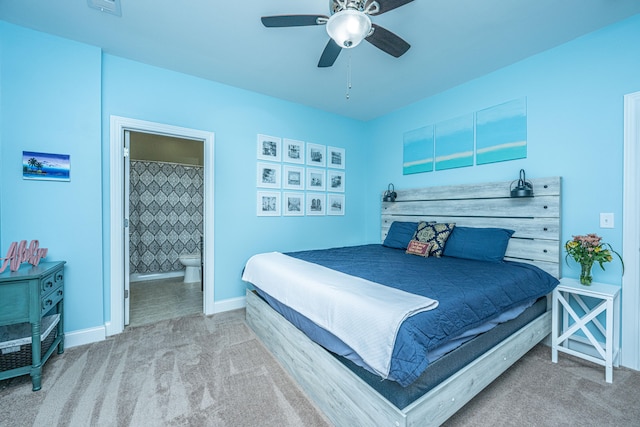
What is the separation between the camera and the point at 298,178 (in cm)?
367

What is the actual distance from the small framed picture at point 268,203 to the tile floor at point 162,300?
144cm

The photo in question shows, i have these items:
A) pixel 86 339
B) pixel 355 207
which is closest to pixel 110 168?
pixel 86 339

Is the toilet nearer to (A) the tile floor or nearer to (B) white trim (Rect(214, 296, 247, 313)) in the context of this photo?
(A) the tile floor

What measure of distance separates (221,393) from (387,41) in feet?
8.51

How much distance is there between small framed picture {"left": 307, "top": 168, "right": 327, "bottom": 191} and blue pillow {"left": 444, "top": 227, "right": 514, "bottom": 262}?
1.90 meters

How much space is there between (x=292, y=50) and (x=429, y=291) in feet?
7.70

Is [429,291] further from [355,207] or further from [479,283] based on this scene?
[355,207]

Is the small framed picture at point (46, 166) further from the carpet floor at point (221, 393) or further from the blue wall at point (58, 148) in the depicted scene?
the carpet floor at point (221, 393)

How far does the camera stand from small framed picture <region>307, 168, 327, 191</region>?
149 inches

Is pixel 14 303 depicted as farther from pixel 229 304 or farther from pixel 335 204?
pixel 335 204

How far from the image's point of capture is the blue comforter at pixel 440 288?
44.2 inches

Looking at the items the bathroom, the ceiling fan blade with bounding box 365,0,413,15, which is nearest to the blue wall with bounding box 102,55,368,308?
the bathroom

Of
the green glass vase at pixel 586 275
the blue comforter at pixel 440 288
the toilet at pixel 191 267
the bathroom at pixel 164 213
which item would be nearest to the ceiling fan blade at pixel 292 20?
the blue comforter at pixel 440 288

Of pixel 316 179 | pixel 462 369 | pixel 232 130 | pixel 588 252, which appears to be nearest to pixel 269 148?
pixel 232 130
